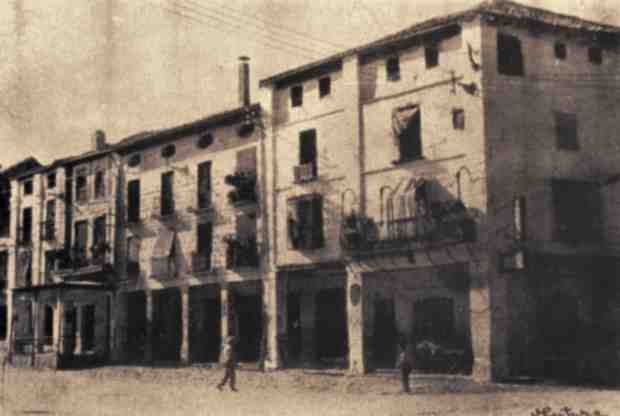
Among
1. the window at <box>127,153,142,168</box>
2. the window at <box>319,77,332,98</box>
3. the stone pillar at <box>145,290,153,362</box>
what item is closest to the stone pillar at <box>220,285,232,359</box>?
the stone pillar at <box>145,290,153,362</box>

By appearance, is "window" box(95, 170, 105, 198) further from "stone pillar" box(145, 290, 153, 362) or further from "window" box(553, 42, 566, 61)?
"window" box(553, 42, 566, 61)

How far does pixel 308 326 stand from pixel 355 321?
11.3ft

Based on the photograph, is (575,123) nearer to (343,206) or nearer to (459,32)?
(459,32)

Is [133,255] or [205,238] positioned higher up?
[205,238]

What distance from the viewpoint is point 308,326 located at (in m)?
32.0

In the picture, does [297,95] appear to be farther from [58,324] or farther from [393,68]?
[58,324]

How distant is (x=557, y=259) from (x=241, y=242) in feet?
42.1

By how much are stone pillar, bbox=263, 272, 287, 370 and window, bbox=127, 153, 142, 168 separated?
33.7ft

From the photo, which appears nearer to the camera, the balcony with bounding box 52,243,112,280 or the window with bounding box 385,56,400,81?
the window with bounding box 385,56,400,81

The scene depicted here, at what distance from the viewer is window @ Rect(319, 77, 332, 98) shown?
30594 mm

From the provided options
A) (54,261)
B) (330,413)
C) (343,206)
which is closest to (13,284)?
(54,261)

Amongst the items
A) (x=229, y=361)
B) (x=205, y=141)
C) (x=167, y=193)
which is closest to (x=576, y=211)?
(x=229, y=361)

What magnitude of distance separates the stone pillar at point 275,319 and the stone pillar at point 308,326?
681 millimetres

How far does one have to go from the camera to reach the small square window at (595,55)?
88.0ft
